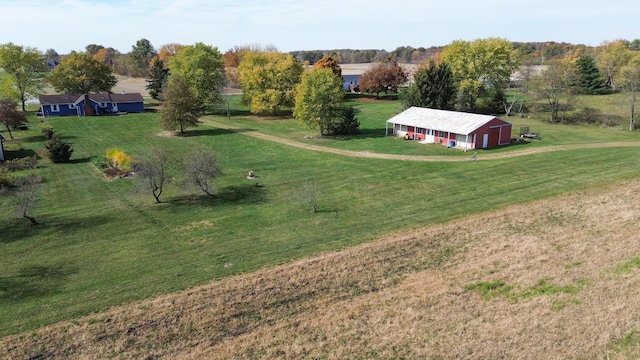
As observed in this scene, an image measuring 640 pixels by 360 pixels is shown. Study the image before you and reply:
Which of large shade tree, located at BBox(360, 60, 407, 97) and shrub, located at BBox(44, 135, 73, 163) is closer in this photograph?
shrub, located at BBox(44, 135, 73, 163)

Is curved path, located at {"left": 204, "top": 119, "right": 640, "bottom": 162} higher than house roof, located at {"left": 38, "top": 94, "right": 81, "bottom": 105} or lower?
lower

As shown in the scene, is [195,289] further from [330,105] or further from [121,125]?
[121,125]

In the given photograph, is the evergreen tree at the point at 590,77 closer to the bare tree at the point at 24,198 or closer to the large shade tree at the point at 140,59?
Answer: the bare tree at the point at 24,198

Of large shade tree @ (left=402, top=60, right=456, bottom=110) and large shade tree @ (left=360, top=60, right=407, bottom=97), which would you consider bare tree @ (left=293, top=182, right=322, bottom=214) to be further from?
large shade tree @ (left=360, top=60, right=407, bottom=97)

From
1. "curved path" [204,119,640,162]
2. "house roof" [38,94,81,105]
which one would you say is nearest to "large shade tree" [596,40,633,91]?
"curved path" [204,119,640,162]

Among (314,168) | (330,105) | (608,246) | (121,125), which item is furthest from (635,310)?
(121,125)

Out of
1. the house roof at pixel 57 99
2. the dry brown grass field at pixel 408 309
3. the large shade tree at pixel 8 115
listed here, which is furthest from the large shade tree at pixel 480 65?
the house roof at pixel 57 99

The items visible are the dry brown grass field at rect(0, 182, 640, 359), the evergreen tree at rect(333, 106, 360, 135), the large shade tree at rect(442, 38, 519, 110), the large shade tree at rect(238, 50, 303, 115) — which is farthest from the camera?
the large shade tree at rect(238, 50, 303, 115)
